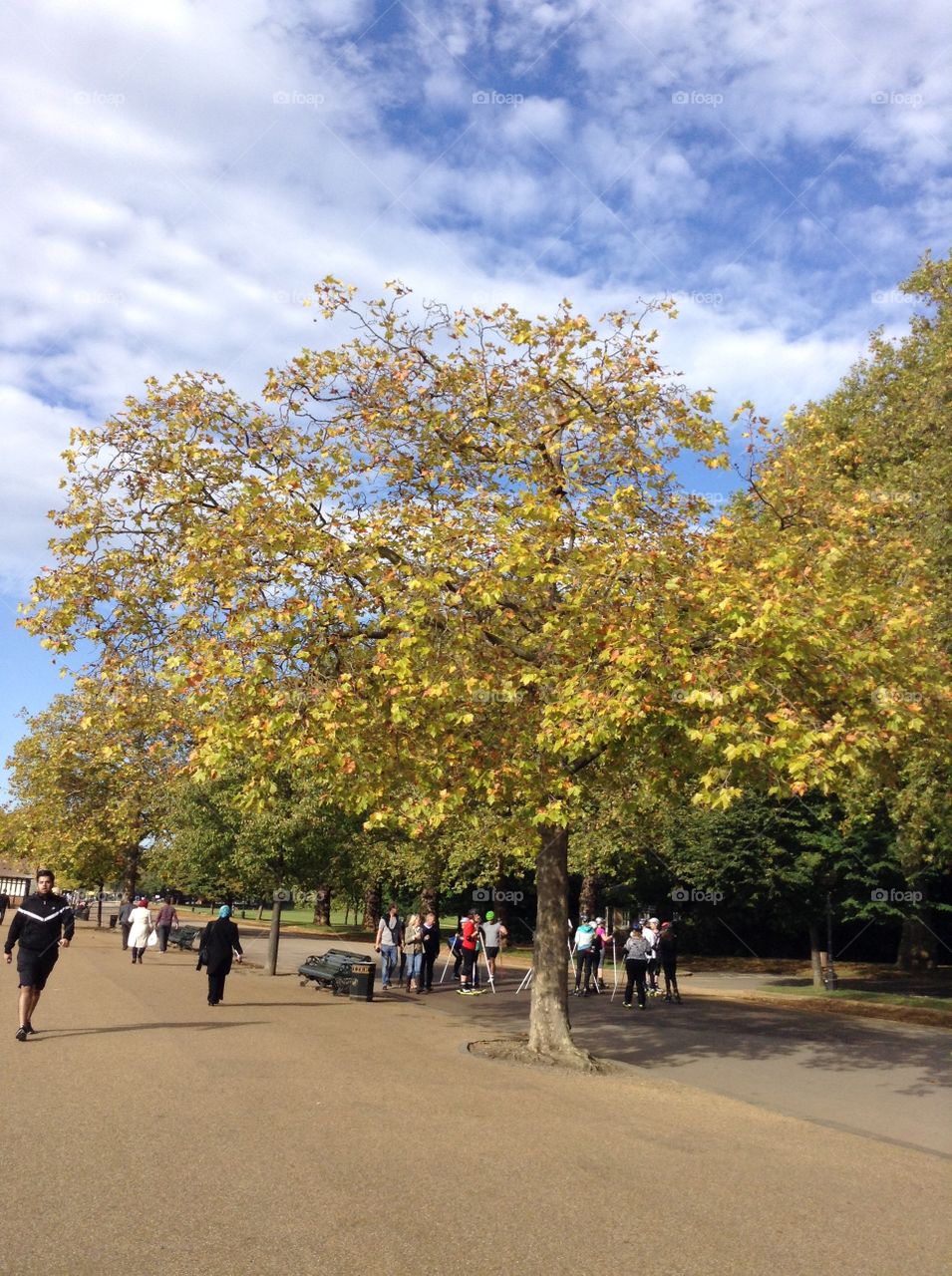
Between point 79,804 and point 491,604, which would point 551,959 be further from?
point 79,804

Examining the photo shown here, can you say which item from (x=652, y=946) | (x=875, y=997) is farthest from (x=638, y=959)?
(x=875, y=997)

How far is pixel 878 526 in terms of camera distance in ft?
63.5

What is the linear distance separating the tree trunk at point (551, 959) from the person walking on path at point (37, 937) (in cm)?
587

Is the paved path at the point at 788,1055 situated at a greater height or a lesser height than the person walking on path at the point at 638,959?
lesser

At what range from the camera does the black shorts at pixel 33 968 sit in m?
12.0

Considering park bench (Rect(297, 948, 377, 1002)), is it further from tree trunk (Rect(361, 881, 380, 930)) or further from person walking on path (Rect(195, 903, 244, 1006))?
tree trunk (Rect(361, 881, 380, 930))

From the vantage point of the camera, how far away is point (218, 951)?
56.5 feet

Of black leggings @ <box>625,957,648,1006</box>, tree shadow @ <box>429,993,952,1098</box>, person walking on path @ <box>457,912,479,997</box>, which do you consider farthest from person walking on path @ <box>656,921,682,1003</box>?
person walking on path @ <box>457,912,479,997</box>

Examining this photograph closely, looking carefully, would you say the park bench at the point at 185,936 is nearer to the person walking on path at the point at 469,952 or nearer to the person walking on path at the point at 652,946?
the person walking on path at the point at 469,952

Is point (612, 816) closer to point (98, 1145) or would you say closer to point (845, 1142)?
point (845, 1142)

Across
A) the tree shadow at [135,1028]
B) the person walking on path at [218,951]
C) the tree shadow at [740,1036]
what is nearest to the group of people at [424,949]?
the tree shadow at [740,1036]

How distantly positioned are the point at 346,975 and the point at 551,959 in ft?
28.1

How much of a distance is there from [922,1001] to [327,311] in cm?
2035

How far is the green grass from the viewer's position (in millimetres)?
23375
